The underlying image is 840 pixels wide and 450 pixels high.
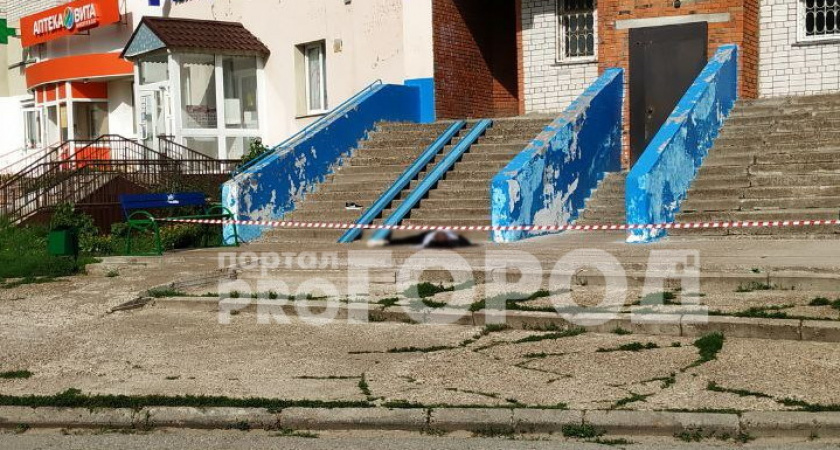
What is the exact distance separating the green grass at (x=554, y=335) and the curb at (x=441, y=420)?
2343mm

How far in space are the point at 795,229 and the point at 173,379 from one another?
927 centimetres

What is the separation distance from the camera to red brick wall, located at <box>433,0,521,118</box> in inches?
822

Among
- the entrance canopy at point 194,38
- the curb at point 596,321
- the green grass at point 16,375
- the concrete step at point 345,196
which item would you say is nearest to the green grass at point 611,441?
the curb at point 596,321

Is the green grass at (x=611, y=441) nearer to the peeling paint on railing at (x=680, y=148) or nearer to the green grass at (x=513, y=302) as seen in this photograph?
the green grass at (x=513, y=302)

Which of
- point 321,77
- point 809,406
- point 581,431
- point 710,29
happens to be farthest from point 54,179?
point 809,406

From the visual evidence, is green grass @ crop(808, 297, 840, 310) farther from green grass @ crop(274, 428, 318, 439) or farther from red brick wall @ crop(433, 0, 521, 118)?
red brick wall @ crop(433, 0, 521, 118)

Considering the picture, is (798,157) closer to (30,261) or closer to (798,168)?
(798,168)

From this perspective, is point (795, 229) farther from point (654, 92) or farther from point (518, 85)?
point (518, 85)

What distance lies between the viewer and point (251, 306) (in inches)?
432

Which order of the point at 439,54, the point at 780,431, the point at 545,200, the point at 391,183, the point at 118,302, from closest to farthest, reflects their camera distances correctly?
the point at 780,431 < the point at 118,302 < the point at 545,200 < the point at 391,183 < the point at 439,54

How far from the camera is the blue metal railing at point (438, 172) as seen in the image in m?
15.8

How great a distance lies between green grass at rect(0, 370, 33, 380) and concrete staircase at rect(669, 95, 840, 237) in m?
9.28

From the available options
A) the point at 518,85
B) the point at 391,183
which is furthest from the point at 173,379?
the point at 518,85

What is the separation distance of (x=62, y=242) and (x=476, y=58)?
399 inches
